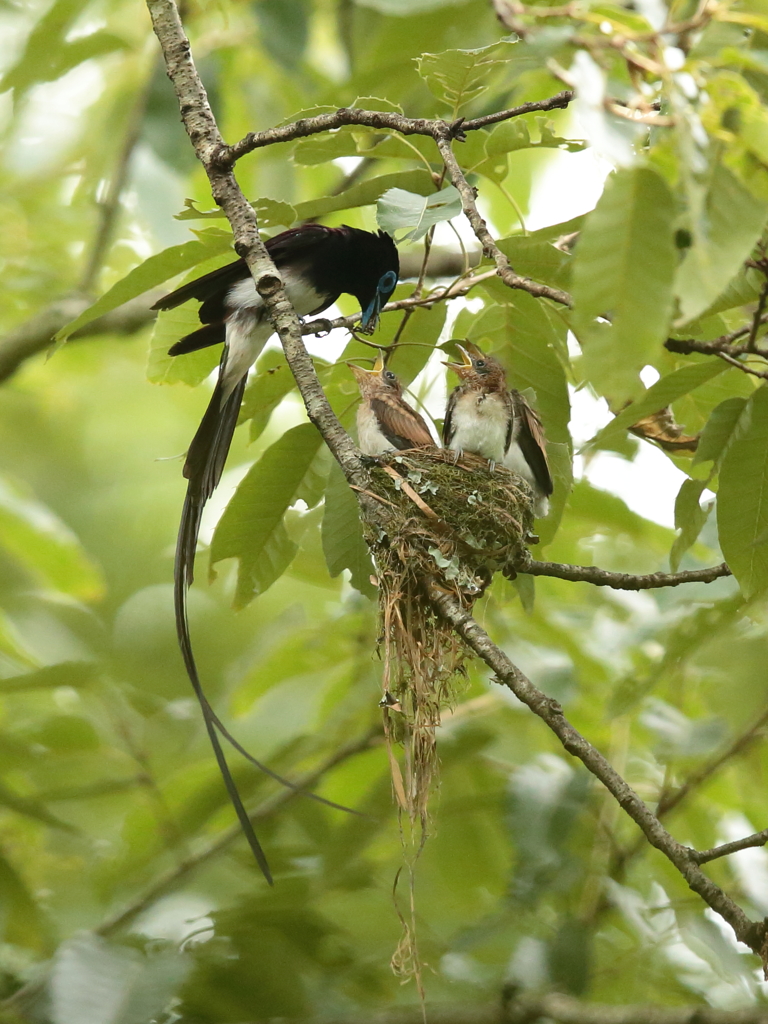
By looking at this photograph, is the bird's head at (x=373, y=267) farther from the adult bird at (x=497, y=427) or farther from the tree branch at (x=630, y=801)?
the tree branch at (x=630, y=801)

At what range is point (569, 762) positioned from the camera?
4.00 meters

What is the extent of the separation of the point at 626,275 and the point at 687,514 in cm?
134

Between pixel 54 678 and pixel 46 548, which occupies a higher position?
pixel 46 548

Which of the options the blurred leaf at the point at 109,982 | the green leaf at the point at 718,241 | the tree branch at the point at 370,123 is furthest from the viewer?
the blurred leaf at the point at 109,982

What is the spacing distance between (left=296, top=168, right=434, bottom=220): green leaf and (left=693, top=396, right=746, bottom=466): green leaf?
957 millimetres

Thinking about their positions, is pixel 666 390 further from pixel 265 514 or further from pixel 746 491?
pixel 265 514

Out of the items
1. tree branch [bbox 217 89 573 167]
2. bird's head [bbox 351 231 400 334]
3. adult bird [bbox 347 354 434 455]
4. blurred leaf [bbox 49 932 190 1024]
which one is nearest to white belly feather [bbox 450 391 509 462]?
adult bird [bbox 347 354 434 455]

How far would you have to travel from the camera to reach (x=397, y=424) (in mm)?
3930

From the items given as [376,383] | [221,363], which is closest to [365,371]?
[376,383]

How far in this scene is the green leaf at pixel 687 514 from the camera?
2654 millimetres

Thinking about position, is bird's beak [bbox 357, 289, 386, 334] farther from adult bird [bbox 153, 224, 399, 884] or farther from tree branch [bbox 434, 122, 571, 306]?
tree branch [bbox 434, 122, 571, 306]

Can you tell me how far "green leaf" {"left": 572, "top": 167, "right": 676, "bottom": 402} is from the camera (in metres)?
1.44

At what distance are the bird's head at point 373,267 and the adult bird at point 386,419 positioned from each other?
31cm

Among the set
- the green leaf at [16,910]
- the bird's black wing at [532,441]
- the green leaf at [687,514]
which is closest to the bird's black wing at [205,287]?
the bird's black wing at [532,441]
